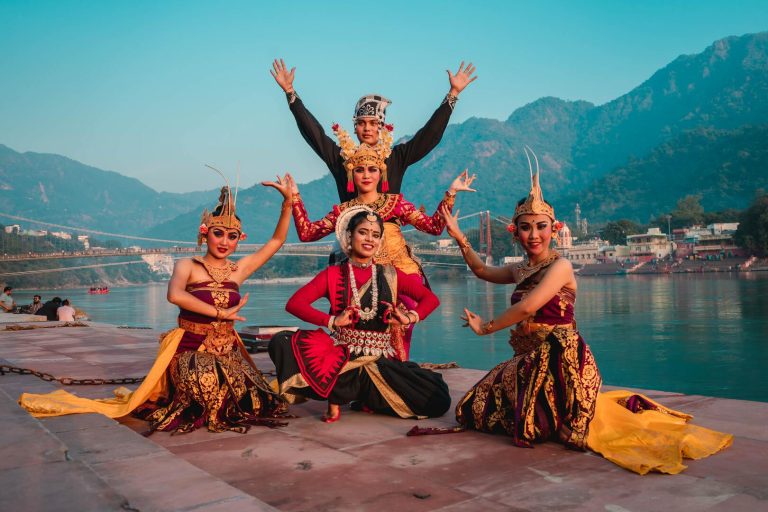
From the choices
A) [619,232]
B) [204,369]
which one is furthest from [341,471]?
[619,232]

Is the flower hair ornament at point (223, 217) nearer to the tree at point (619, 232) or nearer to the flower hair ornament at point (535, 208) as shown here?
the flower hair ornament at point (535, 208)

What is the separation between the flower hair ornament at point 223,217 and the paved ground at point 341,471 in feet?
4.52

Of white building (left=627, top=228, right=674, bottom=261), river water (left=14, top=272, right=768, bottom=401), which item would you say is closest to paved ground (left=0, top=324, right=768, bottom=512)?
river water (left=14, top=272, right=768, bottom=401)

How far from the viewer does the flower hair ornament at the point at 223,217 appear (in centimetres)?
475

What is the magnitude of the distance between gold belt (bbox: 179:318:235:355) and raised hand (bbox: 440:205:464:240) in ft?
5.56

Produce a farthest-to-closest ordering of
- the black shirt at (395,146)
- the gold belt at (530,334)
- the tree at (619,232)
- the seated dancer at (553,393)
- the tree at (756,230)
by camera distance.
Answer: the tree at (619,232)
the tree at (756,230)
the black shirt at (395,146)
the gold belt at (530,334)
the seated dancer at (553,393)

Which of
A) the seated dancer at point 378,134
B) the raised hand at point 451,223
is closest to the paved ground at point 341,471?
the raised hand at point 451,223

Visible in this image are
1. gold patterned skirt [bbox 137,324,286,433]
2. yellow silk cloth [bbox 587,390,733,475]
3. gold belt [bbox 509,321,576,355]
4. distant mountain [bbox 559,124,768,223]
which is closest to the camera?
yellow silk cloth [bbox 587,390,733,475]

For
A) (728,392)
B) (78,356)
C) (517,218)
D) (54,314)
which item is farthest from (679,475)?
(54,314)

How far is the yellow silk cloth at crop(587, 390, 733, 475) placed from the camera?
3252 mm

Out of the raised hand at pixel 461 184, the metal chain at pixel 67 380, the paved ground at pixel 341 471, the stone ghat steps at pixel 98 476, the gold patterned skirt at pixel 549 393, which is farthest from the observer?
the metal chain at pixel 67 380

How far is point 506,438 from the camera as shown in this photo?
397 centimetres

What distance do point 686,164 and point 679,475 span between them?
194 m

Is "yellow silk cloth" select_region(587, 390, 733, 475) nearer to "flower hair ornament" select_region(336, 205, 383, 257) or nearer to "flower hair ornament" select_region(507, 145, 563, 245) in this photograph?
"flower hair ornament" select_region(507, 145, 563, 245)
